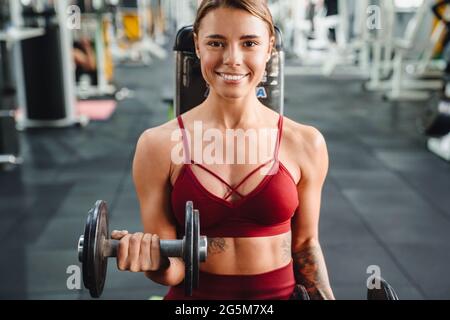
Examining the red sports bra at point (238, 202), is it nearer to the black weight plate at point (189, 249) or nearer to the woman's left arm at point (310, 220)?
the woman's left arm at point (310, 220)

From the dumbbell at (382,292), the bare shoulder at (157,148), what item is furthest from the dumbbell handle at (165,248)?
the dumbbell at (382,292)

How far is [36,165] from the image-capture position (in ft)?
13.3

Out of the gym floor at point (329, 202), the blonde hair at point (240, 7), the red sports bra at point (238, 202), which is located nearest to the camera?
the blonde hair at point (240, 7)

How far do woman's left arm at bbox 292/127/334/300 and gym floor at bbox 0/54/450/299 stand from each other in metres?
0.47

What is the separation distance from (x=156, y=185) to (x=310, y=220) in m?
0.32

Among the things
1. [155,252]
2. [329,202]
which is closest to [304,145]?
[155,252]

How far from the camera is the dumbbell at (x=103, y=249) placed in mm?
701

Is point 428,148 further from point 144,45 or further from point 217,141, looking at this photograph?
point 144,45

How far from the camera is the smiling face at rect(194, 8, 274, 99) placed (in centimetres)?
89

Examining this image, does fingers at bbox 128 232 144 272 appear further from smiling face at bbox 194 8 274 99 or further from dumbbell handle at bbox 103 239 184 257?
smiling face at bbox 194 8 274 99

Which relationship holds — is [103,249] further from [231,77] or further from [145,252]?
[231,77]

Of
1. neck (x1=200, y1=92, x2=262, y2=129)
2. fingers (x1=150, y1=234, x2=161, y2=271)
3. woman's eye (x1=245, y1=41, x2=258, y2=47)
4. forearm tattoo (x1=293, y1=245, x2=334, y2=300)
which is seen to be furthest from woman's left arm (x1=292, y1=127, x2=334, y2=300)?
fingers (x1=150, y1=234, x2=161, y2=271)

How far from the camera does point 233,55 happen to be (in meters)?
0.89

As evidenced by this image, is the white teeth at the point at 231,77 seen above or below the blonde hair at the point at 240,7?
below
